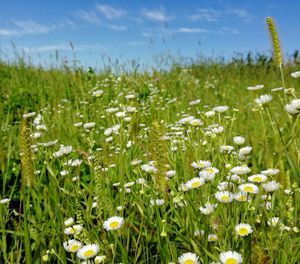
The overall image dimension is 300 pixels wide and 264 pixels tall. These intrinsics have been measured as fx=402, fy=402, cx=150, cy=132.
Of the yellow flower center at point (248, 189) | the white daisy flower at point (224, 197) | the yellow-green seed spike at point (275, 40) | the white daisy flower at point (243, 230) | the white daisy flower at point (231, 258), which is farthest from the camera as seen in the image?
the yellow-green seed spike at point (275, 40)

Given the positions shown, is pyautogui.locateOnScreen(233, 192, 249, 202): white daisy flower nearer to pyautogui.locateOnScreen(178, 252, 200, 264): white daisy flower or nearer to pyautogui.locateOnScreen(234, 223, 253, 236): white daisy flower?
pyautogui.locateOnScreen(234, 223, 253, 236): white daisy flower

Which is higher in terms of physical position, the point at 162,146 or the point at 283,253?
the point at 162,146

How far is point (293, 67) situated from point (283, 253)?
8526 mm

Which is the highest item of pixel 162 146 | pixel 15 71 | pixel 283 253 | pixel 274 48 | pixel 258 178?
pixel 15 71

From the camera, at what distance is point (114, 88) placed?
5238 mm

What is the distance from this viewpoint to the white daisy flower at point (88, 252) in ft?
4.20

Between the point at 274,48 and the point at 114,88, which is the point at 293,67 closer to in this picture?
the point at 114,88

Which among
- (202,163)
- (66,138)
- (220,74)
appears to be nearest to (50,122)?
(66,138)

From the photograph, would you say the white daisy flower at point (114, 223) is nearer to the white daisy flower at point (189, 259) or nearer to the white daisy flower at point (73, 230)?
the white daisy flower at point (73, 230)

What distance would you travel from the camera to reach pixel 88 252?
131cm

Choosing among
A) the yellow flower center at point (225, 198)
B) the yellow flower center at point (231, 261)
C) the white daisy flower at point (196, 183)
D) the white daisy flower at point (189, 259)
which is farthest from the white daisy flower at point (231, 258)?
the white daisy flower at point (196, 183)

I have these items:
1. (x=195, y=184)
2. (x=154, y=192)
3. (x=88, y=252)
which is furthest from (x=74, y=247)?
(x=195, y=184)

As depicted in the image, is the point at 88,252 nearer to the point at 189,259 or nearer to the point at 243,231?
the point at 189,259

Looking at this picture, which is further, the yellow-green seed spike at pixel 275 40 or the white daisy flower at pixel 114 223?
the yellow-green seed spike at pixel 275 40
